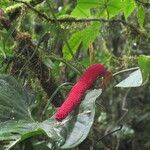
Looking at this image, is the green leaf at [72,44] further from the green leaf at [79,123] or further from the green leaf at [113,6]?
the green leaf at [79,123]

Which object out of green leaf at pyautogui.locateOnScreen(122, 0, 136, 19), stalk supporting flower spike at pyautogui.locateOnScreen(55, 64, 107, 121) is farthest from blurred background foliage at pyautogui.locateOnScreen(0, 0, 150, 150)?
stalk supporting flower spike at pyautogui.locateOnScreen(55, 64, 107, 121)

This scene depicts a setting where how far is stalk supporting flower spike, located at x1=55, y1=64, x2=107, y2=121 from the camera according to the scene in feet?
2.70

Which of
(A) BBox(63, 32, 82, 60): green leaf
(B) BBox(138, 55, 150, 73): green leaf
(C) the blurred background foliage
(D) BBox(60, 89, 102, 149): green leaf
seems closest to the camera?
(D) BBox(60, 89, 102, 149): green leaf

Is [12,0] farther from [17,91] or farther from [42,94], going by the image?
[17,91]

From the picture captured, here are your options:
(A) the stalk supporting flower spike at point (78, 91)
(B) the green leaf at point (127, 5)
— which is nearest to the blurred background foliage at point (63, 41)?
(B) the green leaf at point (127, 5)

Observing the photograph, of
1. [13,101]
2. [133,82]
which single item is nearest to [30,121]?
[13,101]

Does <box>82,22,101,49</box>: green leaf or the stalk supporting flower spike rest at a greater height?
the stalk supporting flower spike

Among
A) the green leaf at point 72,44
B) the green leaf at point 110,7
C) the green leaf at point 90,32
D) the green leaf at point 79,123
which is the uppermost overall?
the green leaf at point 110,7

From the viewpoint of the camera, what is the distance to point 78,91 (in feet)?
2.83

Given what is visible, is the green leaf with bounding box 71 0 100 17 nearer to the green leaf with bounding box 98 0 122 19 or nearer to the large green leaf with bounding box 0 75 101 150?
the green leaf with bounding box 98 0 122 19

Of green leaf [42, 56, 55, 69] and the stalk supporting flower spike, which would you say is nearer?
the stalk supporting flower spike

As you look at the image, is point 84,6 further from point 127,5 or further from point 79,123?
point 79,123

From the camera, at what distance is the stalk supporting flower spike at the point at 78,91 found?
0.82m

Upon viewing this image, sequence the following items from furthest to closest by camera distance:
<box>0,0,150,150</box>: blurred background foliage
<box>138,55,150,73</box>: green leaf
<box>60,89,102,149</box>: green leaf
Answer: <box>0,0,150,150</box>: blurred background foliage
<box>138,55,150,73</box>: green leaf
<box>60,89,102,149</box>: green leaf
